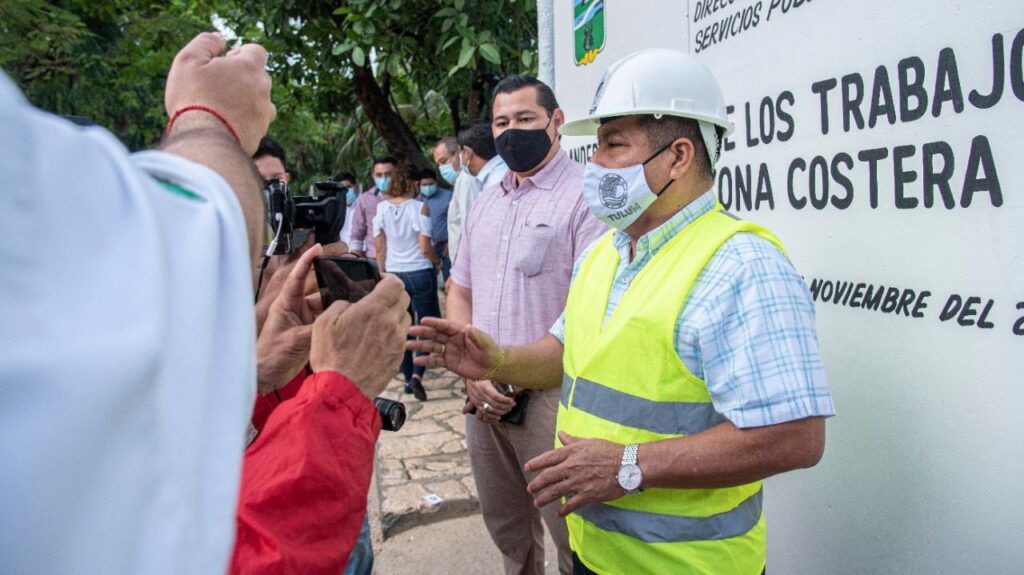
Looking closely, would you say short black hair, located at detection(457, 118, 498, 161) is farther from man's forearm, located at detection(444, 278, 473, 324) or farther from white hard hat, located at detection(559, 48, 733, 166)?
white hard hat, located at detection(559, 48, 733, 166)

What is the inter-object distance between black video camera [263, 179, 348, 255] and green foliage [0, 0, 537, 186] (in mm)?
2703

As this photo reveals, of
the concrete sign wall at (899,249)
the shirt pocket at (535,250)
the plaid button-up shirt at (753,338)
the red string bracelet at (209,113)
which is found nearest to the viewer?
the red string bracelet at (209,113)

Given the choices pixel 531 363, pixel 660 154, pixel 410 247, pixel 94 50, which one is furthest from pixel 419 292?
pixel 94 50

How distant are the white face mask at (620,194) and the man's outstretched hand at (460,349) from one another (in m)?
0.52

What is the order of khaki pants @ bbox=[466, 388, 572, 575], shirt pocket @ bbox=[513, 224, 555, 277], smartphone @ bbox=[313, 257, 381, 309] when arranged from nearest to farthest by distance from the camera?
smartphone @ bbox=[313, 257, 381, 309] → shirt pocket @ bbox=[513, 224, 555, 277] → khaki pants @ bbox=[466, 388, 572, 575]

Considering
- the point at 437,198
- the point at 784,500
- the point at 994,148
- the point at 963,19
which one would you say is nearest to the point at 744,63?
the point at 963,19

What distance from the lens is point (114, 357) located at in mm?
501

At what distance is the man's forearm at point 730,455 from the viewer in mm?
1421

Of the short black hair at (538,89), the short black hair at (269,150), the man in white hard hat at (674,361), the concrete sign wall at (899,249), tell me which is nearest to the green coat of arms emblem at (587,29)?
the short black hair at (538,89)

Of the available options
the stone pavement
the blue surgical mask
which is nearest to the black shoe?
the stone pavement

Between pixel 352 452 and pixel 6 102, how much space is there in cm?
64

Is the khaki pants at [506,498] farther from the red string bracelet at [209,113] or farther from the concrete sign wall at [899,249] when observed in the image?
the red string bracelet at [209,113]

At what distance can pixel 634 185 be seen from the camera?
5.76 ft

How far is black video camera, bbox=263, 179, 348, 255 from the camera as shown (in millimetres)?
1864
